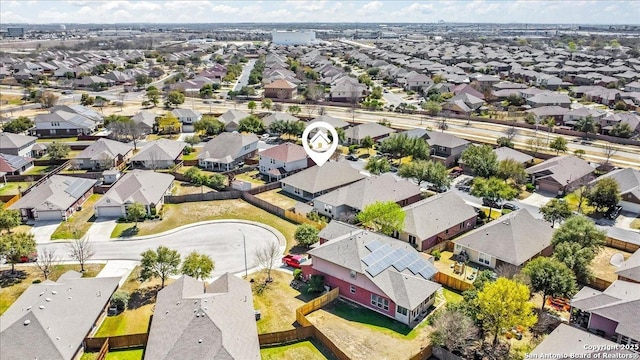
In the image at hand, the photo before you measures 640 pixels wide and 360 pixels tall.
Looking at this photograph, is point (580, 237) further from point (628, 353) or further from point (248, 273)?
point (248, 273)

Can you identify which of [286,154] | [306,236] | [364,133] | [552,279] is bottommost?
[306,236]

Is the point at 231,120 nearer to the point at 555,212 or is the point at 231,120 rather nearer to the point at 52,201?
the point at 52,201

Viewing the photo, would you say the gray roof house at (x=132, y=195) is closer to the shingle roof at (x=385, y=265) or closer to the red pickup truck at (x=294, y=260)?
the red pickup truck at (x=294, y=260)

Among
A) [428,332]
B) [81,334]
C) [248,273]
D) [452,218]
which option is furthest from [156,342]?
[452,218]

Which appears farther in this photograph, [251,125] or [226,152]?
[251,125]

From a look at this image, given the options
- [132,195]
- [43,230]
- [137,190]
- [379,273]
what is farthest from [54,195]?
[379,273]

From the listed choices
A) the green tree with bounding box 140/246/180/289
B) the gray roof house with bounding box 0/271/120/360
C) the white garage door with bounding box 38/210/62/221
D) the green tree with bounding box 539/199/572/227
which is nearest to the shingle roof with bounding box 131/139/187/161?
the white garage door with bounding box 38/210/62/221
